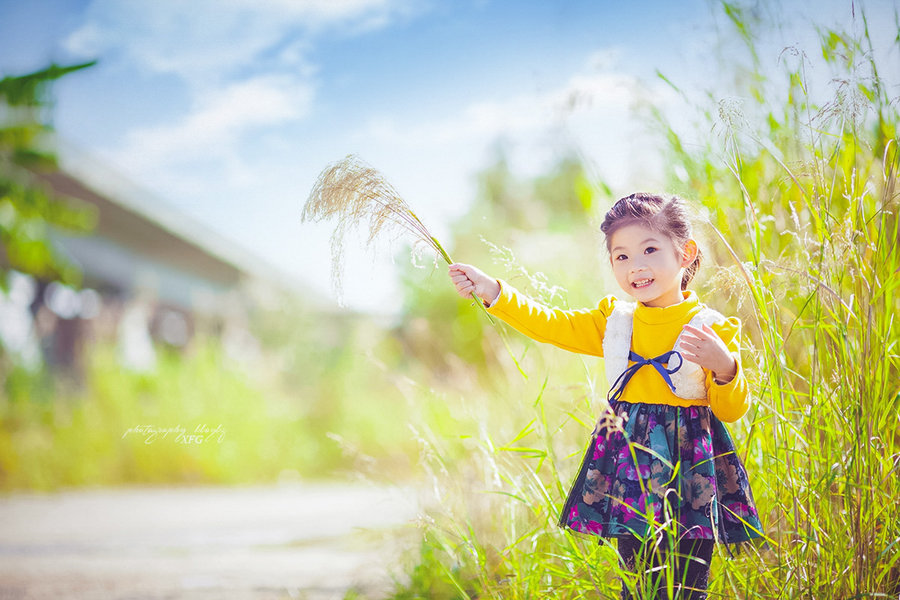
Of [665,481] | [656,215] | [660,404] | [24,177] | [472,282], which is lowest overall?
[665,481]

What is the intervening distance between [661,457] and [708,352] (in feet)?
0.71

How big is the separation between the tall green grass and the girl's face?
4.8 inches

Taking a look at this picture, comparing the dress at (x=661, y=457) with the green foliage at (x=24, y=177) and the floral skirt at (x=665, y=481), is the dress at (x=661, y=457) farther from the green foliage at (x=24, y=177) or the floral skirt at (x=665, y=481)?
the green foliage at (x=24, y=177)

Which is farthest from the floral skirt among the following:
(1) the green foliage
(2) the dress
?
(1) the green foliage

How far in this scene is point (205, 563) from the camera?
292 centimetres

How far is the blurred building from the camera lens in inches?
289

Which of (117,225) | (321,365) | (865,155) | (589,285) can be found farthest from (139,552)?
(117,225)

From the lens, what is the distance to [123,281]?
10.4 m

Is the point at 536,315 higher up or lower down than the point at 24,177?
lower down

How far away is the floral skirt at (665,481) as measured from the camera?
4.13 feet

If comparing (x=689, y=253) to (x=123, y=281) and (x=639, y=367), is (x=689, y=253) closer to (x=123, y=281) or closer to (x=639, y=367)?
(x=639, y=367)

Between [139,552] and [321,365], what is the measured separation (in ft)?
16.4

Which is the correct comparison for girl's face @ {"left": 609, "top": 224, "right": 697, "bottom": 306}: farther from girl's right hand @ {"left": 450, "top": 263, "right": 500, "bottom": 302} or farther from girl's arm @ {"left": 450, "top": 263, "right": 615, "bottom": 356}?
girl's right hand @ {"left": 450, "top": 263, "right": 500, "bottom": 302}

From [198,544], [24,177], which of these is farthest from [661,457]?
[24,177]
